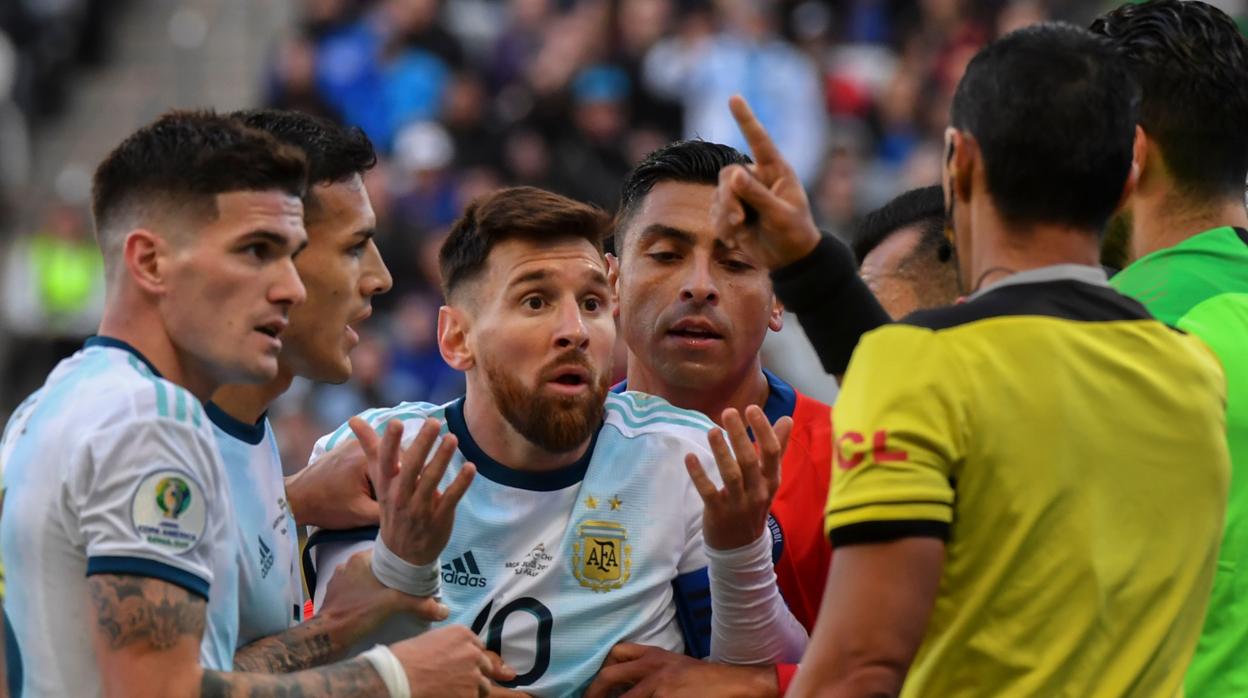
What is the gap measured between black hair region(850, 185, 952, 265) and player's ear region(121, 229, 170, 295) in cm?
246

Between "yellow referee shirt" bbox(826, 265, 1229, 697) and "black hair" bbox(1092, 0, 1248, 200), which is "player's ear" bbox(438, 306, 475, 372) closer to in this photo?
"yellow referee shirt" bbox(826, 265, 1229, 697)

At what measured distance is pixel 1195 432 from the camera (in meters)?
3.24

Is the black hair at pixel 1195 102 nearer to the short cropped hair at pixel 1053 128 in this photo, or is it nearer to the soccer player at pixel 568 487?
the short cropped hair at pixel 1053 128

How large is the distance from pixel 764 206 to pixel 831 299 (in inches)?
9.9

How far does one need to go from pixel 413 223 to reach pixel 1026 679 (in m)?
11.8

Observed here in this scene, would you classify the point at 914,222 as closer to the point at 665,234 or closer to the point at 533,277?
the point at 665,234

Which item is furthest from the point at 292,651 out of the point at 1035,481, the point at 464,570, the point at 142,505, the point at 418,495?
the point at 1035,481

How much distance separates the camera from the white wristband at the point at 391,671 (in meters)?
3.66

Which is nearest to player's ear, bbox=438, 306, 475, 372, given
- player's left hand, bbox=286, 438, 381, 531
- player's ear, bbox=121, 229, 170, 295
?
player's left hand, bbox=286, 438, 381, 531

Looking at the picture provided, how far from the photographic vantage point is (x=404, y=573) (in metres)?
4.01

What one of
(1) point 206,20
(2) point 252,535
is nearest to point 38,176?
(1) point 206,20

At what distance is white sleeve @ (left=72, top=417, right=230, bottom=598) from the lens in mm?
3297

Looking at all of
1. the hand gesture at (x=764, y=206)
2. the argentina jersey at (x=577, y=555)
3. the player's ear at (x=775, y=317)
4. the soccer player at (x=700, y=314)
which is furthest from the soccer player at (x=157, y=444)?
the player's ear at (x=775, y=317)

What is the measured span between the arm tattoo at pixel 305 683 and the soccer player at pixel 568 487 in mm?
396
